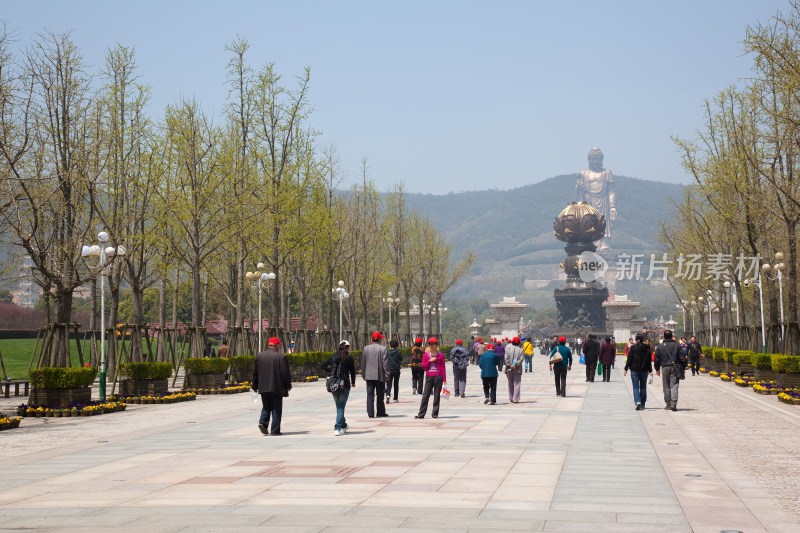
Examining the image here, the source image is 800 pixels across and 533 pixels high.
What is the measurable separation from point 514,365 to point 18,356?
45.1 m

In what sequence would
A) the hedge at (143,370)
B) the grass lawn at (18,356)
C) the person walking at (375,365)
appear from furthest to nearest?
the grass lawn at (18,356)
the hedge at (143,370)
the person walking at (375,365)

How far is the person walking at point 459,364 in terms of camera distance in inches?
1146

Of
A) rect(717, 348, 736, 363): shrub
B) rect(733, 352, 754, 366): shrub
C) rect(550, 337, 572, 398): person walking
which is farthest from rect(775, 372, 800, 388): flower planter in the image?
rect(717, 348, 736, 363): shrub

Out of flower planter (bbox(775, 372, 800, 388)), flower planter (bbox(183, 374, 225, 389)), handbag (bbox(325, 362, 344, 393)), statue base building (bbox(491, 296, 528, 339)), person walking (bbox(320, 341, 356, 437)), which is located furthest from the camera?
statue base building (bbox(491, 296, 528, 339))

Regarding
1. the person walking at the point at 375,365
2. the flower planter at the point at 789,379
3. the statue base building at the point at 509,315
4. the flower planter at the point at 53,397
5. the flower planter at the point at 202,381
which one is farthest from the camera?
the statue base building at the point at 509,315

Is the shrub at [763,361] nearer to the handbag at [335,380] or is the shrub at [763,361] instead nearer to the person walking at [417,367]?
the person walking at [417,367]

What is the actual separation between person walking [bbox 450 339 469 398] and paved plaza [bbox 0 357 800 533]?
4.49 meters

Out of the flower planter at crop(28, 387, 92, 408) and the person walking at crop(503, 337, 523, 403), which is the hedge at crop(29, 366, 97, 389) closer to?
the flower planter at crop(28, 387, 92, 408)

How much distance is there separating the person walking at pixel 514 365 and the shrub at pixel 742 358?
13662 mm

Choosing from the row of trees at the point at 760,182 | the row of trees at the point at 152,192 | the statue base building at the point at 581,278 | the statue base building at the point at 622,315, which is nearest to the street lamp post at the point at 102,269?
the row of trees at the point at 152,192

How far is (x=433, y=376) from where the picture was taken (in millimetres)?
23297

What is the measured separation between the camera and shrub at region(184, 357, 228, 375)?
109 feet

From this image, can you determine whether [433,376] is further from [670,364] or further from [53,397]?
[53,397]

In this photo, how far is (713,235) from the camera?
4909 centimetres
